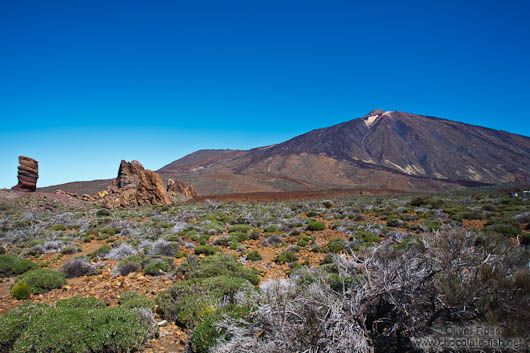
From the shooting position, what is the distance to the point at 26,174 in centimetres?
2619

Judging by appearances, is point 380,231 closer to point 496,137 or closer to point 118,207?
point 118,207

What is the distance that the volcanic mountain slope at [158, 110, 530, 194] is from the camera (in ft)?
207

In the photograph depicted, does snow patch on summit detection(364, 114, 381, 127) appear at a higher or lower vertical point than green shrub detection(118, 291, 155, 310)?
higher

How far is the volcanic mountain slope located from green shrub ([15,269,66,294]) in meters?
46.1

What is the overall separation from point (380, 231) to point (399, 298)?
8.70m

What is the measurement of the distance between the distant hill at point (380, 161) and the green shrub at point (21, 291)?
4595cm

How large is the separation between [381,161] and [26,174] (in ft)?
350

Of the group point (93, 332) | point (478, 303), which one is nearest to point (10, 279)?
point (93, 332)

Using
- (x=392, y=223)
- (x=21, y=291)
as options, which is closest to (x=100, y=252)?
(x=21, y=291)

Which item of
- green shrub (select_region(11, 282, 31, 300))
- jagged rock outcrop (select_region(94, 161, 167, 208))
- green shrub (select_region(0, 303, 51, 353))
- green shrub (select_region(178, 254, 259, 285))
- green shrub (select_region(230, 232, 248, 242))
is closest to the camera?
green shrub (select_region(0, 303, 51, 353))

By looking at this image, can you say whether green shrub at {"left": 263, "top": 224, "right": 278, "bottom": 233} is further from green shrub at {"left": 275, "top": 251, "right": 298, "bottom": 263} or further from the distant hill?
the distant hill

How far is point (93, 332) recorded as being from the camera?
3244 mm

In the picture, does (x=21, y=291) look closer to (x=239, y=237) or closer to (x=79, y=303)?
(x=79, y=303)

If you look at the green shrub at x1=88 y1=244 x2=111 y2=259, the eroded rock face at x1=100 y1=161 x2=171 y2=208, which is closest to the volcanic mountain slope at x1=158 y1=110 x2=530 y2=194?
the eroded rock face at x1=100 y1=161 x2=171 y2=208
